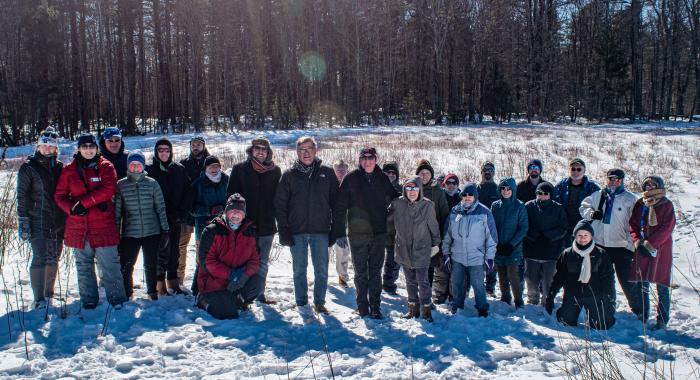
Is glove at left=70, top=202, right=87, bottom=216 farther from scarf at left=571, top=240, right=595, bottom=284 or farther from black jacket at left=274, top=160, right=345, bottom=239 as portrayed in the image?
scarf at left=571, top=240, right=595, bottom=284

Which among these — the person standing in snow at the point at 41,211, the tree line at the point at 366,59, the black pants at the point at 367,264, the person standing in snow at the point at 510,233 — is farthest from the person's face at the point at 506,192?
the tree line at the point at 366,59

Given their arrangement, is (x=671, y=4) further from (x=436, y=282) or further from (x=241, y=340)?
(x=241, y=340)

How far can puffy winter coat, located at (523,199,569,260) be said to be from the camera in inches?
243

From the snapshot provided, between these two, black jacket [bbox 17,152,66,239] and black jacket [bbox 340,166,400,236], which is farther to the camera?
black jacket [bbox 340,166,400,236]

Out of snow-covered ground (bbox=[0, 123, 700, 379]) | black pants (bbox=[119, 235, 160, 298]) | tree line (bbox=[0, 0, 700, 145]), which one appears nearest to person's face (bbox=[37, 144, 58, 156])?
black pants (bbox=[119, 235, 160, 298])

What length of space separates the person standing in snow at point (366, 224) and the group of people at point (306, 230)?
0.01 meters

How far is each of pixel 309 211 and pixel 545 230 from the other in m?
3.11

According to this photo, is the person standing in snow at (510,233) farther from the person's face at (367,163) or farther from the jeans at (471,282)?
the person's face at (367,163)

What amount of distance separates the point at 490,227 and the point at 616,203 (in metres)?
1.64

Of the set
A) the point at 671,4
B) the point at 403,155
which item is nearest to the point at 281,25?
the point at 403,155

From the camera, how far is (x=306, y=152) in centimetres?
541

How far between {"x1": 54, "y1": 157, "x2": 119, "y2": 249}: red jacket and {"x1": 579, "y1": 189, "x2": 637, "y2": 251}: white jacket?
557 centimetres

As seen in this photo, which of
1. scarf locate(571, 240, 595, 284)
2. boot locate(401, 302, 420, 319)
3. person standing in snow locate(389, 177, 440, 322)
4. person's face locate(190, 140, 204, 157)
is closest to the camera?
scarf locate(571, 240, 595, 284)

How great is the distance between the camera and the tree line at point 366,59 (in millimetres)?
32281
